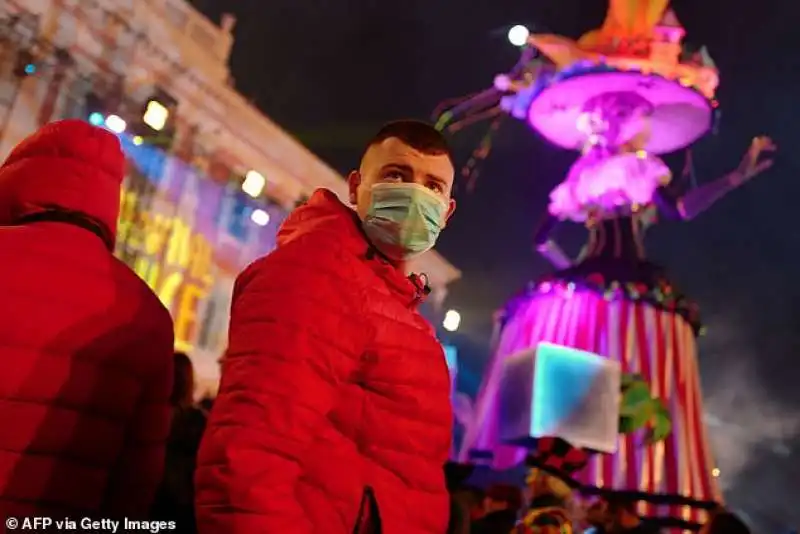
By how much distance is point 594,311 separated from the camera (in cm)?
950

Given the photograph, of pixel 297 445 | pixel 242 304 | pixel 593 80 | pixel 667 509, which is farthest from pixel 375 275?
pixel 593 80

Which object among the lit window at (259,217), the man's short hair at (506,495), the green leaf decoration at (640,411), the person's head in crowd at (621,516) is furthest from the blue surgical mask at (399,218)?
the lit window at (259,217)

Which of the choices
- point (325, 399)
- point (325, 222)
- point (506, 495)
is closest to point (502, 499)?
point (506, 495)

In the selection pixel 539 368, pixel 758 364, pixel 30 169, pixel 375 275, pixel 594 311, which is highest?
pixel 758 364

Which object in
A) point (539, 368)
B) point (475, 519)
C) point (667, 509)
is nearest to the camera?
point (475, 519)

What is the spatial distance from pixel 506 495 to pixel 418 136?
2.83m

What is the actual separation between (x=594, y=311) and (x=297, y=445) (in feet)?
27.0

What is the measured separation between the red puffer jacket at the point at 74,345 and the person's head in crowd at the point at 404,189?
0.61 metres

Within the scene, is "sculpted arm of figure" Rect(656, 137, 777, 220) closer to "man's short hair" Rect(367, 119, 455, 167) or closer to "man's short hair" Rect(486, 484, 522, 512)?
"man's short hair" Rect(486, 484, 522, 512)

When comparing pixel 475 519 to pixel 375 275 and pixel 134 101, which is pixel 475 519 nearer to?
pixel 375 275

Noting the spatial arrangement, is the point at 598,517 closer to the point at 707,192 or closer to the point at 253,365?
the point at 253,365

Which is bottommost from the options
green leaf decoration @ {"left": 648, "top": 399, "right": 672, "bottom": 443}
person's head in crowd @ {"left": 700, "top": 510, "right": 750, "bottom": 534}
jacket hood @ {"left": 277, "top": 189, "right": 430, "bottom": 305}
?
person's head in crowd @ {"left": 700, "top": 510, "right": 750, "bottom": 534}

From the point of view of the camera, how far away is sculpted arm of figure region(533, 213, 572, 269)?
10742 millimetres

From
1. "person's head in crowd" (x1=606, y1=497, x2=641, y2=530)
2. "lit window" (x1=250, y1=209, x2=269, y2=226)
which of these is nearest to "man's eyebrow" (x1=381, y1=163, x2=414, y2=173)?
"person's head in crowd" (x1=606, y1=497, x2=641, y2=530)
